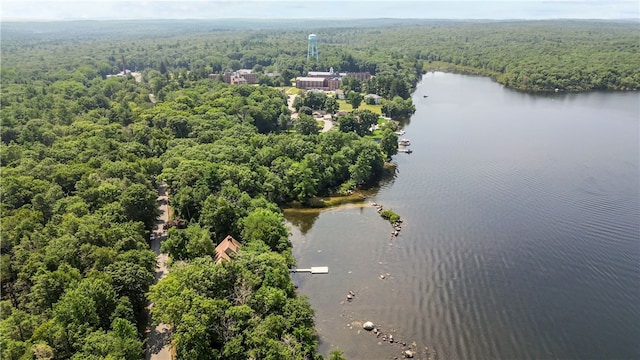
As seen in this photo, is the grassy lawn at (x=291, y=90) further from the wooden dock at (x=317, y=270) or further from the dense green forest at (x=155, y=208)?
the wooden dock at (x=317, y=270)

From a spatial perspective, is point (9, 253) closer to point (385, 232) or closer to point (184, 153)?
point (184, 153)

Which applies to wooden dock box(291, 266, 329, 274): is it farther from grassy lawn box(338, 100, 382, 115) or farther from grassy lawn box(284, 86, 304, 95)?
grassy lawn box(284, 86, 304, 95)

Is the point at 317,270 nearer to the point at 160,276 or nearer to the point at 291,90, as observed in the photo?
the point at 160,276

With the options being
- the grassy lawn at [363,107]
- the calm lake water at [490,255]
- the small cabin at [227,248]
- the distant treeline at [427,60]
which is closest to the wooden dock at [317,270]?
the calm lake water at [490,255]

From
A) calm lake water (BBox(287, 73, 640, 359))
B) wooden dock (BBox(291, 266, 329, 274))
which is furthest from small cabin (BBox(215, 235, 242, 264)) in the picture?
calm lake water (BBox(287, 73, 640, 359))

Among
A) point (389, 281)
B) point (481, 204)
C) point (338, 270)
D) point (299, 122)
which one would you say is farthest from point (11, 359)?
point (299, 122)

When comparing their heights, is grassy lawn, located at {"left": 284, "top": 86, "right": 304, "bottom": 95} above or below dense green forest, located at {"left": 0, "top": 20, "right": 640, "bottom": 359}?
below
